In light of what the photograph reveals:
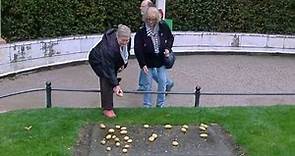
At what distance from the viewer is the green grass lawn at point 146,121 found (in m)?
7.30

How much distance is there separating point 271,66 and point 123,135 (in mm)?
6073

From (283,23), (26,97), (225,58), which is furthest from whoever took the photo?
(283,23)

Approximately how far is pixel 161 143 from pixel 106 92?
1076mm

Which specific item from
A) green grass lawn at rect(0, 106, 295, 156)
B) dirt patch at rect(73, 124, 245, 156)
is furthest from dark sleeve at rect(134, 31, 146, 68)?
Answer: dirt patch at rect(73, 124, 245, 156)

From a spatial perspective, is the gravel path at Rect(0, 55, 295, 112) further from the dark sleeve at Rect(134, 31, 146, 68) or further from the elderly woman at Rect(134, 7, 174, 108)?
the dark sleeve at Rect(134, 31, 146, 68)

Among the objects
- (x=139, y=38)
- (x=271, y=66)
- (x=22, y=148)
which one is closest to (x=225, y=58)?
(x=271, y=66)

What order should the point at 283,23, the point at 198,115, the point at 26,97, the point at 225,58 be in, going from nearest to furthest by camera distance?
1. the point at 198,115
2. the point at 26,97
3. the point at 225,58
4. the point at 283,23

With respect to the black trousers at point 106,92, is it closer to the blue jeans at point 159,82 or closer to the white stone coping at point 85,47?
the blue jeans at point 159,82

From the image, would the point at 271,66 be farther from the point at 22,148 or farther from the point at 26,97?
the point at 22,148

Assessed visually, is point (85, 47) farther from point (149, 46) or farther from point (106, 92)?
point (106, 92)

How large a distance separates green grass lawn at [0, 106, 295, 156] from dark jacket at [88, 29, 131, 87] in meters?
0.67

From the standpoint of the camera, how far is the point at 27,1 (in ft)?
41.2

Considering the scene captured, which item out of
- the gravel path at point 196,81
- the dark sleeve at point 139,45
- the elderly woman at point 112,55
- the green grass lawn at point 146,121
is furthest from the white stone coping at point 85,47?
the elderly woman at point 112,55

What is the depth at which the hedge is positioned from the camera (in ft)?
41.5
